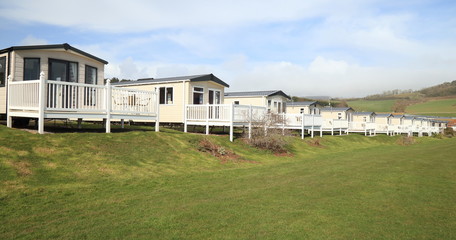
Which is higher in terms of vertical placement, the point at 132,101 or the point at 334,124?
the point at 132,101

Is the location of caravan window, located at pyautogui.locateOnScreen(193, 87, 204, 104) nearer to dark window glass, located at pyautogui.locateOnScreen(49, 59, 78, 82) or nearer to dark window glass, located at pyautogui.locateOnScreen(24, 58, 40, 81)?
dark window glass, located at pyautogui.locateOnScreen(49, 59, 78, 82)

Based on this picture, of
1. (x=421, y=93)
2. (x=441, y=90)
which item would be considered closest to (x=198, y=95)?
(x=421, y=93)

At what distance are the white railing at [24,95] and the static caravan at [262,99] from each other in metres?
21.9

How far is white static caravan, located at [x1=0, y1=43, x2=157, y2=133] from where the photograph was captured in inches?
448

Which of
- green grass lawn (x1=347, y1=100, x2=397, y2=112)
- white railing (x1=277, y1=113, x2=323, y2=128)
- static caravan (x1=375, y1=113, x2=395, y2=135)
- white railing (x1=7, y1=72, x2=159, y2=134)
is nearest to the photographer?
white railing (x1=7, y1=72, x2=159, y2=134)

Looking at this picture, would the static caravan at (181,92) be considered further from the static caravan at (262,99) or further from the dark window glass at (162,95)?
the static caravan at (262,99)

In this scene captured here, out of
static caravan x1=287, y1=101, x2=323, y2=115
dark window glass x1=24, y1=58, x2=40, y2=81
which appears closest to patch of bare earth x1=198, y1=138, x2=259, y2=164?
dark window glass x1=24, y1=58, x2=40, y2=81

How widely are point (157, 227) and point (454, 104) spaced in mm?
108913

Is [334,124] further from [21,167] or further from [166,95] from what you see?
Result: [21,167]

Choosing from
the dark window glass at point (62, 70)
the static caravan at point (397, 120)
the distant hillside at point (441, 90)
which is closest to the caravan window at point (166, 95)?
the dark window glass at point (62, 70)

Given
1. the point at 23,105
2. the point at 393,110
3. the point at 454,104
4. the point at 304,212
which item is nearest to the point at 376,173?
the point at 304,212

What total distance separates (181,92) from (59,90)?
8.11 meters

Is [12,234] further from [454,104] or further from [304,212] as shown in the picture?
[454,104]

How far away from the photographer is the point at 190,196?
24.6 feet
